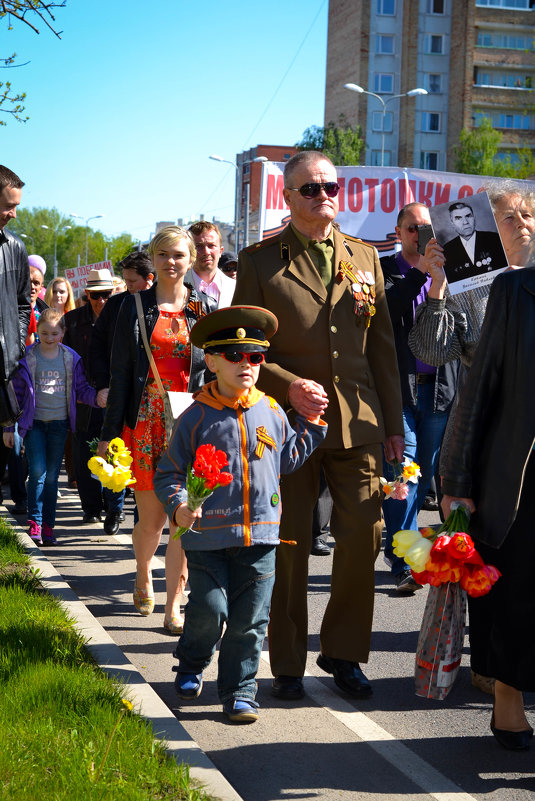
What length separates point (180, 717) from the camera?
14.4 ft

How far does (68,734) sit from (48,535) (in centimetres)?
492

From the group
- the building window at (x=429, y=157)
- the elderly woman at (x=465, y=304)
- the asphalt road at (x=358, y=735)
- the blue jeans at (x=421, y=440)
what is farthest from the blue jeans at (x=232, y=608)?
the building window at (x=429, y=157)

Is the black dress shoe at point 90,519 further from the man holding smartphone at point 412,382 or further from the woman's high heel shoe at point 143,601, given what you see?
the woman's high heel shoe at point 143,601

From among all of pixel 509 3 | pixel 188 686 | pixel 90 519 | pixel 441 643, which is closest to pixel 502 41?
pixel 509 3

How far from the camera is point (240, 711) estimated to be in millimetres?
4254

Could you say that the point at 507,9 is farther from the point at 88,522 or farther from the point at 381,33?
the point at 88,522

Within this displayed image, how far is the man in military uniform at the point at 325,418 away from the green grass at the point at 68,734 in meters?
0.91

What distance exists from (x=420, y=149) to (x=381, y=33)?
28.9 feet

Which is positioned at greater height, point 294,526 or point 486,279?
point 486,279

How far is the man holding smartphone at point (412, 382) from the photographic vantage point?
6750mm

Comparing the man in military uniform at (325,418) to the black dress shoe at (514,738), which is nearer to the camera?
the black dress shoe at (514,738)

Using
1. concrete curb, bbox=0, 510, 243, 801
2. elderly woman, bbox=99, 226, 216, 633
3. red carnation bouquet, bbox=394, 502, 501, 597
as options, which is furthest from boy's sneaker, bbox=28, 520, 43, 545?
red carnation bouquet, bbox=394, 502, 501, 597

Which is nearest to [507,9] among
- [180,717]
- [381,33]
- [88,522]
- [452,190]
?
[381,33]

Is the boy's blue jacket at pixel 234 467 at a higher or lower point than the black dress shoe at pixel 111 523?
higher
